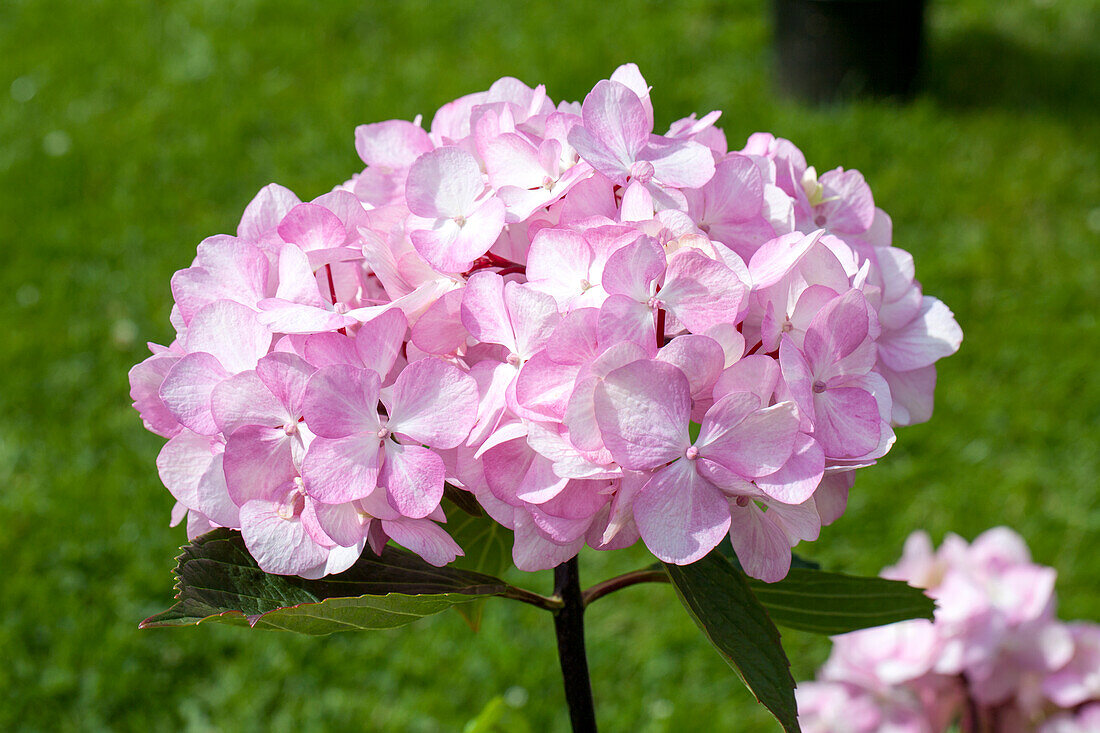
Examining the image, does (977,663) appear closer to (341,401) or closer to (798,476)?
(798,476)

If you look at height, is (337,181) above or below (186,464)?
below

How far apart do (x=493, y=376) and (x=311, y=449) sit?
3.6 inches

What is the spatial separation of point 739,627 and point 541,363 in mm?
191

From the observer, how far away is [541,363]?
1.63ft

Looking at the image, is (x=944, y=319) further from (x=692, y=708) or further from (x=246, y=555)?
(x=692, y=708)

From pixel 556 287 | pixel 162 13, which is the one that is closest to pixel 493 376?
pixel 556 287

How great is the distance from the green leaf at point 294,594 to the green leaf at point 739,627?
11cm

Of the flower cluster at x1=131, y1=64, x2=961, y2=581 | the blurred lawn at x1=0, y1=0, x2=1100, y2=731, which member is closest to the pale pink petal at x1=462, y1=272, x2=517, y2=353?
the flower cluster at x1=131, y1=64, x2=961, y2=581

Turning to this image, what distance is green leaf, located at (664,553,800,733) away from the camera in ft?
1.78

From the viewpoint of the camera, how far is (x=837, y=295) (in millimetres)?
526

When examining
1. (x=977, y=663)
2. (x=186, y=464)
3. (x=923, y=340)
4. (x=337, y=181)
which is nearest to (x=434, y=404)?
(x=186, y=464)

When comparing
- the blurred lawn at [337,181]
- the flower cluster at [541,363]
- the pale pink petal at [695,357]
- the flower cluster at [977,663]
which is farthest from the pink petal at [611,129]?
the flower cluster at [977,663]

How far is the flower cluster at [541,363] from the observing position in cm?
49

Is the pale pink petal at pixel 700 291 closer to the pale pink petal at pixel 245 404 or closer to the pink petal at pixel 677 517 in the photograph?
the pink petal at pixel 677 517
